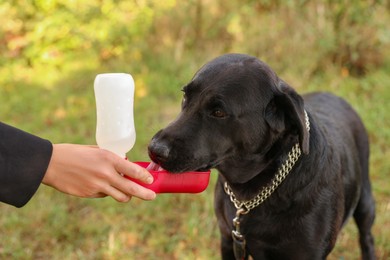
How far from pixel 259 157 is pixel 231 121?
24cm

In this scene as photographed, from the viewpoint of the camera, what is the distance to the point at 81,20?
289 inches

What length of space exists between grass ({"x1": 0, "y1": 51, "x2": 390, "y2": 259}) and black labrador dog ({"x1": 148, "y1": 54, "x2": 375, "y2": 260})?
1.00 m

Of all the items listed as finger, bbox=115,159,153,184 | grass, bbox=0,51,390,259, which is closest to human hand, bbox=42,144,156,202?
finger, bbox=115,159,153,184

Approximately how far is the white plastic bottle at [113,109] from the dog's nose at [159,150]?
0.56ft

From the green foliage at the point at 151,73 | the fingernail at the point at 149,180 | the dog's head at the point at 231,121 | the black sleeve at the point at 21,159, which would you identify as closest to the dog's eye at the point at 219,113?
the dog's head at the point at 231,121

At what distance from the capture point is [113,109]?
2.07m

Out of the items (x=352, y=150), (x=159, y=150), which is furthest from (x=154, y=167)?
(x=352, y=150)

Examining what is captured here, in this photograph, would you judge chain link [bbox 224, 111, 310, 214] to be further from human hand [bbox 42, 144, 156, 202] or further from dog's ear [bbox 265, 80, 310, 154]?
human hand [bbox 42, 144, 156, 202]

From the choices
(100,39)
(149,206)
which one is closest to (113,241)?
(149,206)

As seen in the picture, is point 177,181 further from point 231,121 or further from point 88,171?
Result: point 88,171

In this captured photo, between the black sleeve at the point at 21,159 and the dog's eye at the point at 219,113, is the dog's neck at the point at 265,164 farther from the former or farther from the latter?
the black sleeve at the point at 21,159

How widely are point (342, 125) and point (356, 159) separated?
231 millimetres

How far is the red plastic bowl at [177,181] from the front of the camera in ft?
7.19

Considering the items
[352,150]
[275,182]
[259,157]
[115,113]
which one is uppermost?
[115,113]
